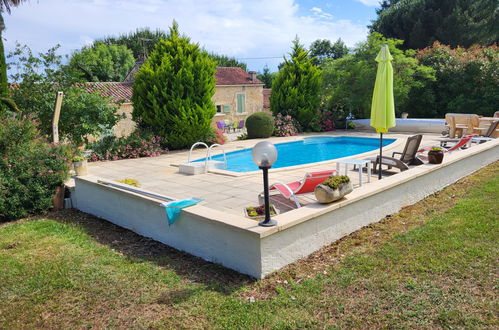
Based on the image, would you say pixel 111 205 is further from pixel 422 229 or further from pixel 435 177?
pixel 435 177

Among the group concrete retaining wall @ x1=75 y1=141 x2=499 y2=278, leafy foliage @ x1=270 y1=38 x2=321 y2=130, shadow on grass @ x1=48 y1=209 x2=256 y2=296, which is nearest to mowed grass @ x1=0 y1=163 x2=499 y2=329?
shadow on grass @ x1=48 y1=209 x2=256 y2=296

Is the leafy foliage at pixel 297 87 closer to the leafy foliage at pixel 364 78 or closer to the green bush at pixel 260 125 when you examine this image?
the leafy foliage at pixel 364 78

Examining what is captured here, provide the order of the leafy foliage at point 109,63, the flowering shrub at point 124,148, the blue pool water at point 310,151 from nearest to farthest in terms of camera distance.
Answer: the flowering shrub at point 124,148
the blue pool water at point 310,151
the leafy foliage at point 109,63

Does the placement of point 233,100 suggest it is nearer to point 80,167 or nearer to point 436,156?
point 80,167

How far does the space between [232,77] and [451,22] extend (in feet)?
Result: 52.9

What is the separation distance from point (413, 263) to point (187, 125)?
10.5 meters

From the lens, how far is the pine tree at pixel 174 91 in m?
13.0

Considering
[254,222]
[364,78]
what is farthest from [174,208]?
[364,78]

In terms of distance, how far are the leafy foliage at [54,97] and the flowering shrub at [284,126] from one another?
315 inches

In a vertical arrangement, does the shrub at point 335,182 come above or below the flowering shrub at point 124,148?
above

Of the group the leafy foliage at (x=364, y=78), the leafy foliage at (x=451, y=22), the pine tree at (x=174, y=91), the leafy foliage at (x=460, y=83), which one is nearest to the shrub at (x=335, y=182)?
the pine tree at (x=174, y=91)

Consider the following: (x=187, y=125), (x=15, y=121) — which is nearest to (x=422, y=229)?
(x=15, y=121)

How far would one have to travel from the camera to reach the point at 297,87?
18.0m

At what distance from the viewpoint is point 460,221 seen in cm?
510
